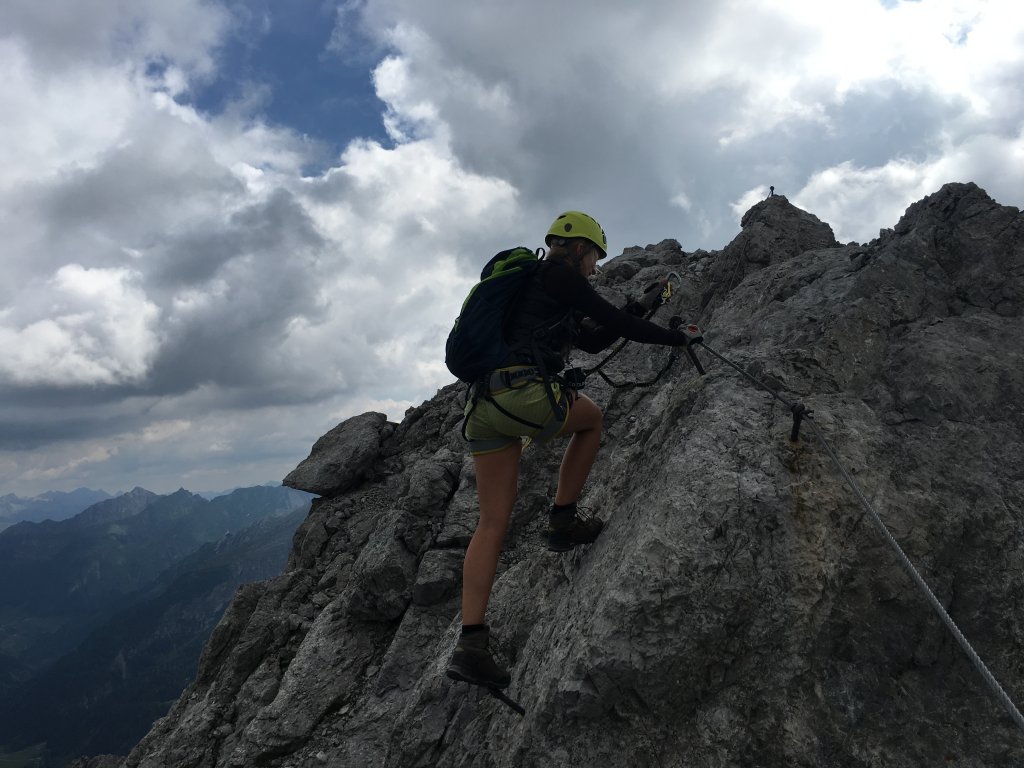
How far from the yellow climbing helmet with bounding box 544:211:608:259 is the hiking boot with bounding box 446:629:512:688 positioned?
4501mm

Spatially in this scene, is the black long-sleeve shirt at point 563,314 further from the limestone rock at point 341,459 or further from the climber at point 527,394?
the limestone rock at point 341,459

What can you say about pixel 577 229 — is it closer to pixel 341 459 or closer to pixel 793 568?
pixel 793 568

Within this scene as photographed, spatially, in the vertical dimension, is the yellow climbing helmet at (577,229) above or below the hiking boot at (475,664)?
above

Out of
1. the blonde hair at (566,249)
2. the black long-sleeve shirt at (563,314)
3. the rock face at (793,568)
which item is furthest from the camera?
the blonde hair at (566,249)

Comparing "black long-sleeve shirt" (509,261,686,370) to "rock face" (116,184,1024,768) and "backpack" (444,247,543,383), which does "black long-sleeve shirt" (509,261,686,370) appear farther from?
"rock face" (116,184,1024,768)

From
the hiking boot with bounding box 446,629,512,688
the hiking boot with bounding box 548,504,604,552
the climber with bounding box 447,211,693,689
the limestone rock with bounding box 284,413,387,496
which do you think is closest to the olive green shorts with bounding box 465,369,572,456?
the climber with bounding box 447,211,693,689

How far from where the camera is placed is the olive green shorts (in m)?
5.95

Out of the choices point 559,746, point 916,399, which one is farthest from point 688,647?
point 916,399

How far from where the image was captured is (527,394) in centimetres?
596

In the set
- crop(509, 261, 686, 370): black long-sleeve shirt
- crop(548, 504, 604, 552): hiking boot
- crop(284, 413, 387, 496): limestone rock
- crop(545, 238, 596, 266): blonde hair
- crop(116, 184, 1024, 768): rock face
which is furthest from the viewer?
crop(284, 413, 387, 496): limestone rock

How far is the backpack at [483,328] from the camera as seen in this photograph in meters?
6.01

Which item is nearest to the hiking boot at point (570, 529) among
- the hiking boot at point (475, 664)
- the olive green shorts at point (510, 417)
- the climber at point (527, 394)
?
the climber at point (527, 394)

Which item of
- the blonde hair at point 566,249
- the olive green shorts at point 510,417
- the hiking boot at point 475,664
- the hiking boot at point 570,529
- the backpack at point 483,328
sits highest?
the blonde hair at point 566,249

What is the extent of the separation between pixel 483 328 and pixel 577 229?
1.62 metres
